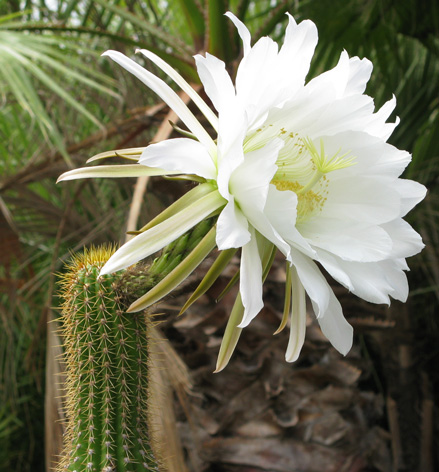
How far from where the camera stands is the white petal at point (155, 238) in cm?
33

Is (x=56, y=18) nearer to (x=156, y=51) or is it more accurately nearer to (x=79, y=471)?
(x=156, y=51)

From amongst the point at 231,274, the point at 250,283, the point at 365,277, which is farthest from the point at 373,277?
the point at 231,274

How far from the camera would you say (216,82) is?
1.26 feet

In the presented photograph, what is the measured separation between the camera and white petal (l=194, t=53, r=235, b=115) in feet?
1.25

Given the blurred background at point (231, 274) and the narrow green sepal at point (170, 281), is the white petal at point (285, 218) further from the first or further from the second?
the blurred background at point (231, 274)

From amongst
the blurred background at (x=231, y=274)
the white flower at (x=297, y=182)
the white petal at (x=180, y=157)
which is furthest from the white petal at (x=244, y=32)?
the blurred background at (x=231, y=274)

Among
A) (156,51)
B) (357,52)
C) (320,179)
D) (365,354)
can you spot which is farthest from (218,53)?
(365,354)

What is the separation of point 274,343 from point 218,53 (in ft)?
1.89

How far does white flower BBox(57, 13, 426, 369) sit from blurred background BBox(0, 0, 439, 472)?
36 centimetres

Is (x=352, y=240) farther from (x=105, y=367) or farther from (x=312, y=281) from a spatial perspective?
(x=105, y=367)

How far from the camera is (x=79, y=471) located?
405mm

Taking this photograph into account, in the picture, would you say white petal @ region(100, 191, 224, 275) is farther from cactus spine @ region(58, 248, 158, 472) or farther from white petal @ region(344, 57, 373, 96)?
white petal @ region(344, 57, 373, 96)

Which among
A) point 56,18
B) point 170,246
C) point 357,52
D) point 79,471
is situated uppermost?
point 56,18

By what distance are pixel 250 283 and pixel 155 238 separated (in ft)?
0.23
